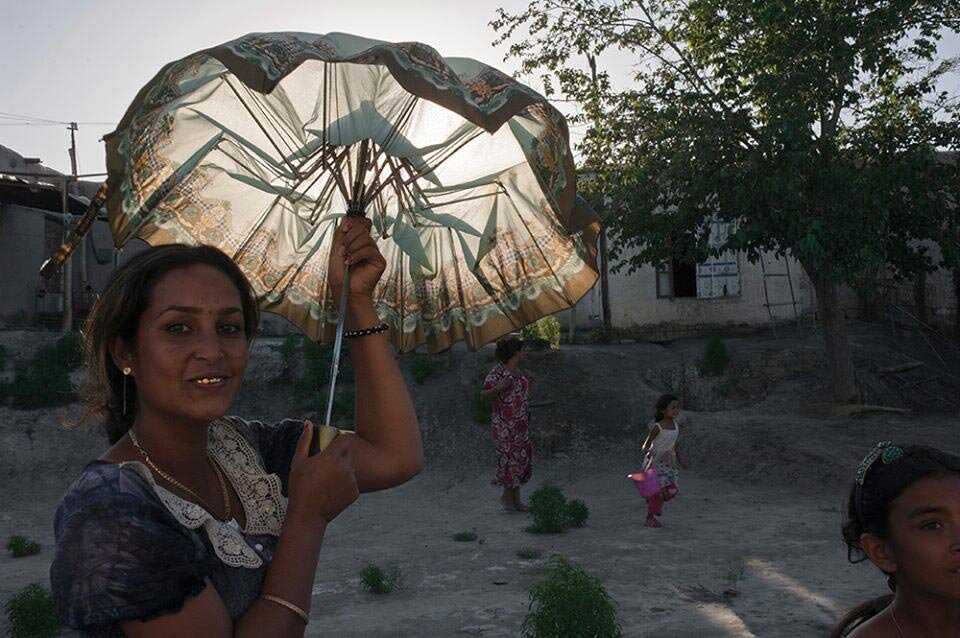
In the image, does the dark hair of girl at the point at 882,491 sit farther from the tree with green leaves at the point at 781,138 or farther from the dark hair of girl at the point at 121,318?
the tree with green leaves at the point at 781,138

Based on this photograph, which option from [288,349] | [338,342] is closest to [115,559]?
[338,342]

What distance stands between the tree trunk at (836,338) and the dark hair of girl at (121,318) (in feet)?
38.2

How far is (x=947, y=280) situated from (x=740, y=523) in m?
11.1

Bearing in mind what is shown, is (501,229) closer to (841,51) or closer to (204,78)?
(204,78)

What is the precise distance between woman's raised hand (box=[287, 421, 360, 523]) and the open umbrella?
2.29 feet

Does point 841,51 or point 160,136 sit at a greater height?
point 841,51

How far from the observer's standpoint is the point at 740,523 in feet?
27.7

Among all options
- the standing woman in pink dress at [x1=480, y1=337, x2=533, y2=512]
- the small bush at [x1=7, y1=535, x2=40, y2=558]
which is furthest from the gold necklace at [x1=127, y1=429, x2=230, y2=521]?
the small bush at [x1=7, y1=535, x2=40, y2=558]

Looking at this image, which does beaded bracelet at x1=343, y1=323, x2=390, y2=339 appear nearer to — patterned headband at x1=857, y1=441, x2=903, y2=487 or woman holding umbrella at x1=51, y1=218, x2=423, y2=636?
woman holding umbrella at x1=51, y1=218, x2=423, y2=636

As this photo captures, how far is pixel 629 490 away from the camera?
1082 centimetres

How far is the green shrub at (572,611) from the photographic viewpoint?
4574 millimetres

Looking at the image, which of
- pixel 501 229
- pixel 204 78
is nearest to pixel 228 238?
pixel 204 78

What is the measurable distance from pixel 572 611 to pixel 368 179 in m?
3.12

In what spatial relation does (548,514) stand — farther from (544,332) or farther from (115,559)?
(544,332)
